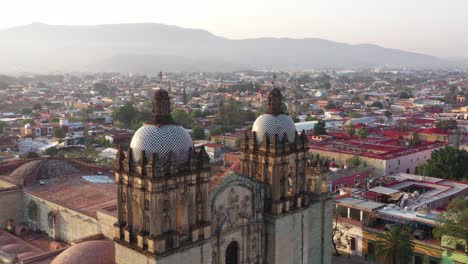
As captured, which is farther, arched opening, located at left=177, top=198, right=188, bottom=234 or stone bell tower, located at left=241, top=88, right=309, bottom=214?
stone bell tower, located at left=241, top=88, right=309, bottom=214

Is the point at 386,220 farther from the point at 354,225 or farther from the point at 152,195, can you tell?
the point at 152,195

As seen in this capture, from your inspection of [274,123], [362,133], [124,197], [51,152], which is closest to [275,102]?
[274,123]

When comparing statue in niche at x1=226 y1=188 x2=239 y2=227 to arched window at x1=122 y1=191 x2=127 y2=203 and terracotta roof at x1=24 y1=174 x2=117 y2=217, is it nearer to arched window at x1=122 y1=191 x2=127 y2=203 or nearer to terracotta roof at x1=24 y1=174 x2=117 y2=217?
arched window at x1=122 y1=191 x2=127 y2=203

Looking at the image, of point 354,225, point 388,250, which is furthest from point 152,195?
point 354,225

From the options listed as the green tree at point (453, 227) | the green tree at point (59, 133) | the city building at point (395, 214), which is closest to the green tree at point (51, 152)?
the green tree at point (59, 133)

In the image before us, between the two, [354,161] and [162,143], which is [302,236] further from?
[354,161]

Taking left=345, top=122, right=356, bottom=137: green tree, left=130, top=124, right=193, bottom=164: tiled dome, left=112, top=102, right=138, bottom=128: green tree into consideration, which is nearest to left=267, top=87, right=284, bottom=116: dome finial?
left=130, top=124, right=193, bottom=164: tiled dome
